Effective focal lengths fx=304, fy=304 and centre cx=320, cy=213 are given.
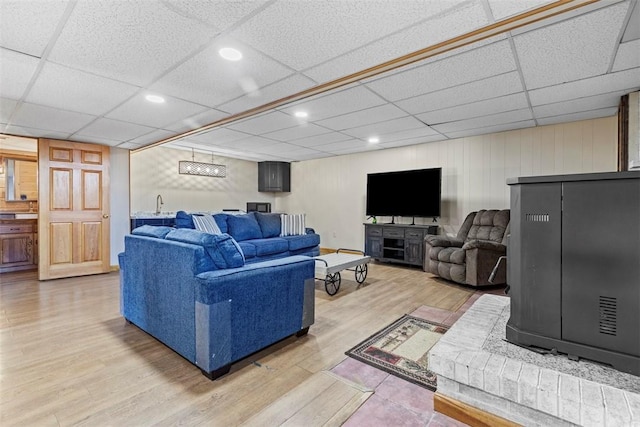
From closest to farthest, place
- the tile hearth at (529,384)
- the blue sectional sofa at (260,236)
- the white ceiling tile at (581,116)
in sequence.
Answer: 1. the tile hearth at (529,384)
2. the white ceiling tile at (581,116)
3. the blue sectional sofa at (260,236)

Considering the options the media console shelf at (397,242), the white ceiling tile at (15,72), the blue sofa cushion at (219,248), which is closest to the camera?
the blue sofa cushion at (219,248)

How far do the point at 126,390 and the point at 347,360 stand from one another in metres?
1.41

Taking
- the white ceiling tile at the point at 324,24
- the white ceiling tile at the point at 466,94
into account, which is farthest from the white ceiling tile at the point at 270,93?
the white ceiling tile at the point at 466,94

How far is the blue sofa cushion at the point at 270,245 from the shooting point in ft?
16.0

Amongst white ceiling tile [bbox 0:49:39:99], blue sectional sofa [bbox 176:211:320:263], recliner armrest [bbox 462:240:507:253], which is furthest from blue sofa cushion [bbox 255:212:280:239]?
white ceiling tile [bbox 0:49:39:99]

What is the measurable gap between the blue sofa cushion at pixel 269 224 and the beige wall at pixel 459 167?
178 centimetres

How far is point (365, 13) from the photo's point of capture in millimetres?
1753

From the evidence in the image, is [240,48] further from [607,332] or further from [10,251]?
[10,251]

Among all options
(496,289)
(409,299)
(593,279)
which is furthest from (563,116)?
(593,279)

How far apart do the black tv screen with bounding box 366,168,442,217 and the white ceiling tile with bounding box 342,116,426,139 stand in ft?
3.44

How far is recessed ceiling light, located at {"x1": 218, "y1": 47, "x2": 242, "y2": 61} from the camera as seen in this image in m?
2.15

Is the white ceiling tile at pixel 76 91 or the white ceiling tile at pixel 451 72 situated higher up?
the white ceiling tile at pixel 451 72

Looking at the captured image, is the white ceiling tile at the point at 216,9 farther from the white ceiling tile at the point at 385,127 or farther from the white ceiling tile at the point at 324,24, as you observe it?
the white ceiling tile at the point at 385,127

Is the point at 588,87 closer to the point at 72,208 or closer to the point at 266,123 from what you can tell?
the point at 266,123
